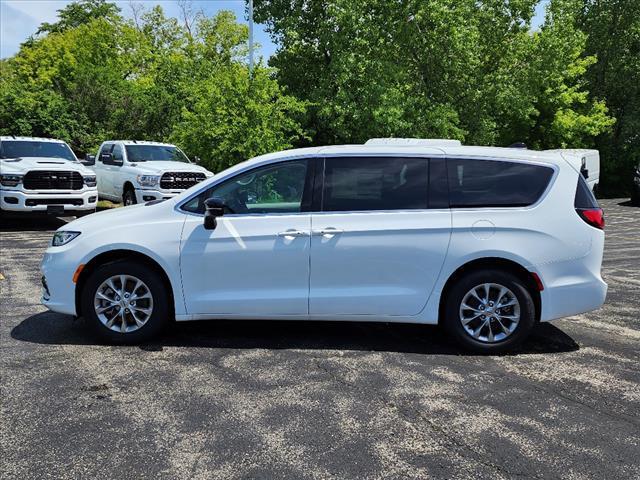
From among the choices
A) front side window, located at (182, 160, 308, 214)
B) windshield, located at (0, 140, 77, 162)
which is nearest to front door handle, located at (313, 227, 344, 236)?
front side window, located at (182, 160, 308, 214)

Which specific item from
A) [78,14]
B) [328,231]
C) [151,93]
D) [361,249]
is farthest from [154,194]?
[78,14]

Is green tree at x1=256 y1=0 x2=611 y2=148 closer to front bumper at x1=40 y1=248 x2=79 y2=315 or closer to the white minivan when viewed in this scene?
the white minivan

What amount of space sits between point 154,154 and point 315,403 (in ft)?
40.2

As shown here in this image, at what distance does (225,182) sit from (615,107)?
2822cm

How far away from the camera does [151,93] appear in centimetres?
2719

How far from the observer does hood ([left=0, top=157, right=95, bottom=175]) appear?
1271 cm

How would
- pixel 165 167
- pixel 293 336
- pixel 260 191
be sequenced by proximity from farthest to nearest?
pixel 165 167, pixel 293 336, pixel 260 191

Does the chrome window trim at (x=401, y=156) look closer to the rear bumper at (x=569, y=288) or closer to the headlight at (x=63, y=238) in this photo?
the rear bumper at (x=569, y=288)

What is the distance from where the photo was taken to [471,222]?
4.97 m

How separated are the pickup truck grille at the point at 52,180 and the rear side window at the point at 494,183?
10.5 meters

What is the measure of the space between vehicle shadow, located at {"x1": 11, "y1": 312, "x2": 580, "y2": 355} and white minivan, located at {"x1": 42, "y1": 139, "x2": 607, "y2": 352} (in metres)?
0.29

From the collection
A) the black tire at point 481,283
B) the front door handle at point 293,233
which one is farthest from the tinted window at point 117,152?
the black tire at point 481,283

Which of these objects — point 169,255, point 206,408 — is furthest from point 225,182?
point 206,408

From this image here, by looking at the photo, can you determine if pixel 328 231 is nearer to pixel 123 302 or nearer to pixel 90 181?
pixel 123 302
